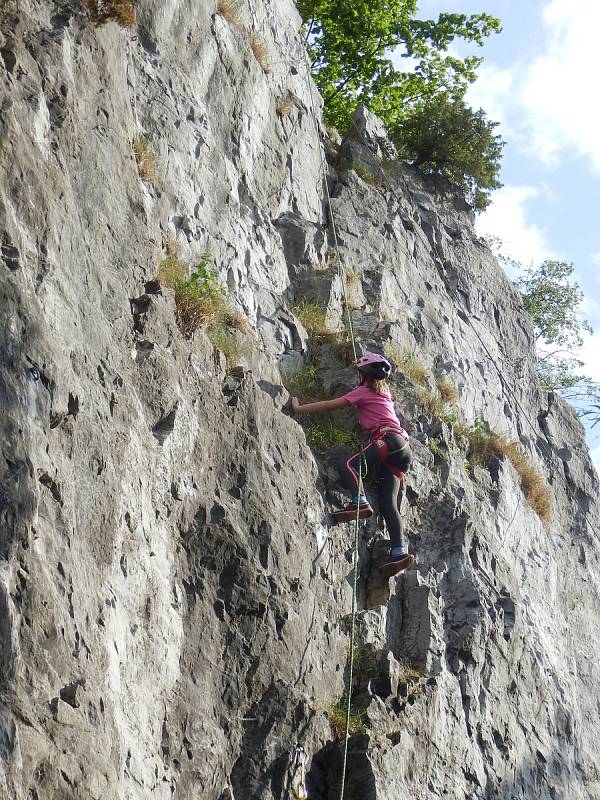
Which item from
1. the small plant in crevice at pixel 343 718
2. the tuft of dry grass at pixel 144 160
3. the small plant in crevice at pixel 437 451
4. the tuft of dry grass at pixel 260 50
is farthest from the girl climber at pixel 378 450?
the tuft of dry grass at pixel 260 50

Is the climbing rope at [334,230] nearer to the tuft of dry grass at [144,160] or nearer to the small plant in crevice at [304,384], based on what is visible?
the small plant in crevice at [304,384]

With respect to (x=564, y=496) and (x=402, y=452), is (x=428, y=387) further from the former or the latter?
(x=564, y=496)

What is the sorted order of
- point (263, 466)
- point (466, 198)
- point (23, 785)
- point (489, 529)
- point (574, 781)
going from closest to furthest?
point (23, 785)
point (263, 466)
point (574, 781)
point (489, 529)
point (466, 198)

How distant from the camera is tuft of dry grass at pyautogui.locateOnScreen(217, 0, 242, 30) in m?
13.8

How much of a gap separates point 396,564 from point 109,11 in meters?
6.04

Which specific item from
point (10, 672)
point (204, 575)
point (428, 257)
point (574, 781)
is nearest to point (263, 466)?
point (204, 575)

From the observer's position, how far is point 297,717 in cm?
893

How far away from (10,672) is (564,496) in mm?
12382

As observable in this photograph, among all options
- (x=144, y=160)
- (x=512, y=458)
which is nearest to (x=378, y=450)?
(x=144, y=160)

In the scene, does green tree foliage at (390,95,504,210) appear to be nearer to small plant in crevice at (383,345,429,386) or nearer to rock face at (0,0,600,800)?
rock face at (0,0,600,800)

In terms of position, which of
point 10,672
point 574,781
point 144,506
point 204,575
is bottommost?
point 574,781

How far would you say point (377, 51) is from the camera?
84.3 feet

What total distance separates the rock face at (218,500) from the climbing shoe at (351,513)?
21cm

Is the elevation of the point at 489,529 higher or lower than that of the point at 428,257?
lower
